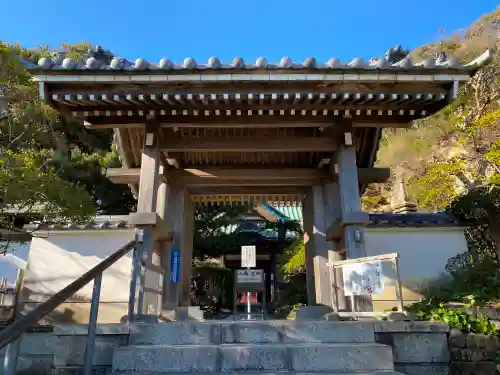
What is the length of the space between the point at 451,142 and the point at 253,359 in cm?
1706

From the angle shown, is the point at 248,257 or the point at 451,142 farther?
the point at 451,142

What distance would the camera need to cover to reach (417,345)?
11.9ft

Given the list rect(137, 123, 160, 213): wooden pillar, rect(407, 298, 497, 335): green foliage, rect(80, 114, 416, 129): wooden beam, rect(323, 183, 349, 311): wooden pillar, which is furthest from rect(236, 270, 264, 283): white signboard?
rect(407, 298, 497, 335): green foliage

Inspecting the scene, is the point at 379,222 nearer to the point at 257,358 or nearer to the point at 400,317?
the point at 400,317

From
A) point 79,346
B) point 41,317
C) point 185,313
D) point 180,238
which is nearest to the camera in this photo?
point 41,317

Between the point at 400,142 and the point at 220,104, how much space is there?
16595 millimetres

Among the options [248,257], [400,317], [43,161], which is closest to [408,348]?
[400,317]

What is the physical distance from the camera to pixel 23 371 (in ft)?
13.1

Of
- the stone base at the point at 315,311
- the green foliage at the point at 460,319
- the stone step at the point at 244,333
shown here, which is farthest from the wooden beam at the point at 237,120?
the stone base at the point at 315,311

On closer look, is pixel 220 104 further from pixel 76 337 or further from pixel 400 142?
pixel 400 142

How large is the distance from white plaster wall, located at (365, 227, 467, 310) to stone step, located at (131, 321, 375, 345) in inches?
155

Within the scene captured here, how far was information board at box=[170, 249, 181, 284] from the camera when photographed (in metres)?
6.39

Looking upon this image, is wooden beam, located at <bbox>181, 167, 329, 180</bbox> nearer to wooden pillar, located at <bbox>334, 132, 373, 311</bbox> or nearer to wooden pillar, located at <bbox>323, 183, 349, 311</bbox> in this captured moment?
wooden pillar, located at <bbox>323, 183, 349, 311</bbox>

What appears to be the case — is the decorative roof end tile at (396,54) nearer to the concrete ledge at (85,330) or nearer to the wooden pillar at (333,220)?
the wooden pillar at (333,220)
